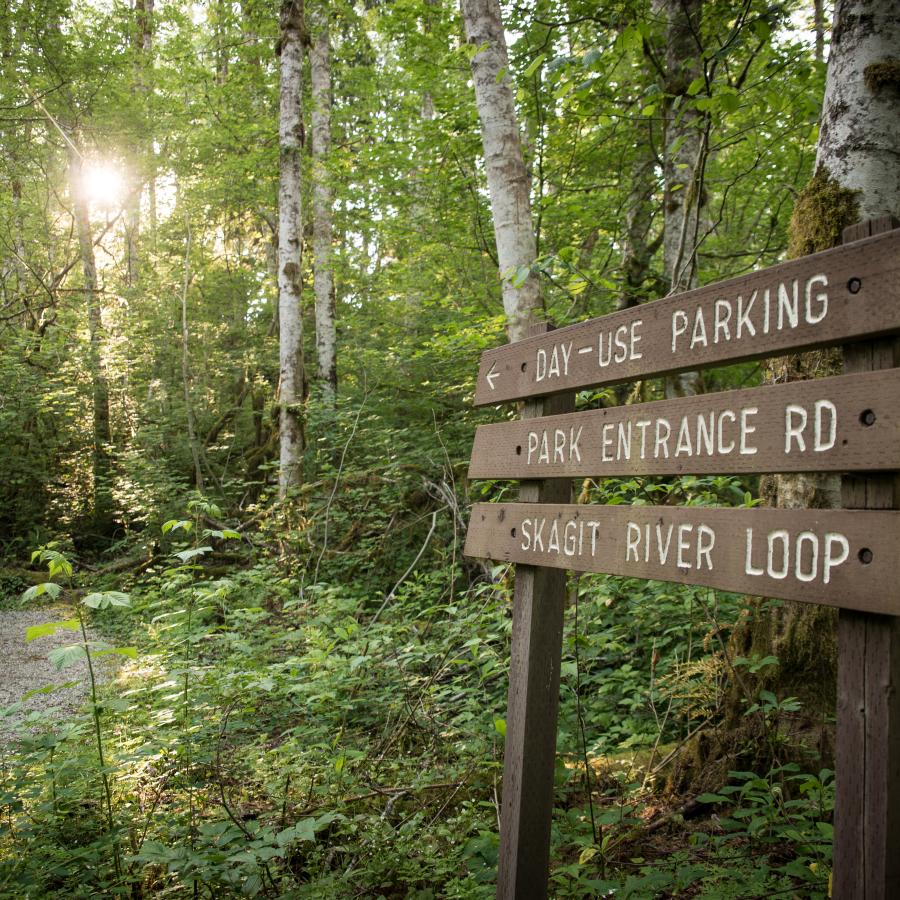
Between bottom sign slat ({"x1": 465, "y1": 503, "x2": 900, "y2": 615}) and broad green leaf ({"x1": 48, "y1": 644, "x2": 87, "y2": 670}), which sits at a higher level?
bottom sign slat ({"x1": 465, "y1": 503, "x2": 900, "y2": 615})

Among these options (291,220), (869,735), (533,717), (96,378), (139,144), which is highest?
(139,144)

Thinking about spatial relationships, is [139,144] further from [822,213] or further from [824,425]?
[824,425]

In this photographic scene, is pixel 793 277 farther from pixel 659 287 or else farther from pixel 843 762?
pixel 659 287

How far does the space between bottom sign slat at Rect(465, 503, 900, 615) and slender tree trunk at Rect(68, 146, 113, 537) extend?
11.7m

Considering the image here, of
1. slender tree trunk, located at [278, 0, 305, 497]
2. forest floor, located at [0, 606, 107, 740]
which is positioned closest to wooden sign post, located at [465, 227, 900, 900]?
forest floor, located at [0, 606, 107, 740]

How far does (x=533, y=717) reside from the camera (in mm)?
2480

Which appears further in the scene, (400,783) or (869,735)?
(400,783)

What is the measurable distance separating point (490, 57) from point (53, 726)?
5.86 m

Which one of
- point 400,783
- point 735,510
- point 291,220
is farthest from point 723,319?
point 291,220

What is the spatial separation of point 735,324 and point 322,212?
13.1 meters

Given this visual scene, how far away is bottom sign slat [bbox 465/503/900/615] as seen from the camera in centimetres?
152

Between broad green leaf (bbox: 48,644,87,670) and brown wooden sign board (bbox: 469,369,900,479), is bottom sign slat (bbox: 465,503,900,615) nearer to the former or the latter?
brown wooden sign board (bbox: 469,369,900,479)

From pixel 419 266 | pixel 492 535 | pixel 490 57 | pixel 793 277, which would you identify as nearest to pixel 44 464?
pixel 419 266

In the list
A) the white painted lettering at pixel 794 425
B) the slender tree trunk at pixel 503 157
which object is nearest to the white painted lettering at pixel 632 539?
the white painted lettering at pixel 794 425
